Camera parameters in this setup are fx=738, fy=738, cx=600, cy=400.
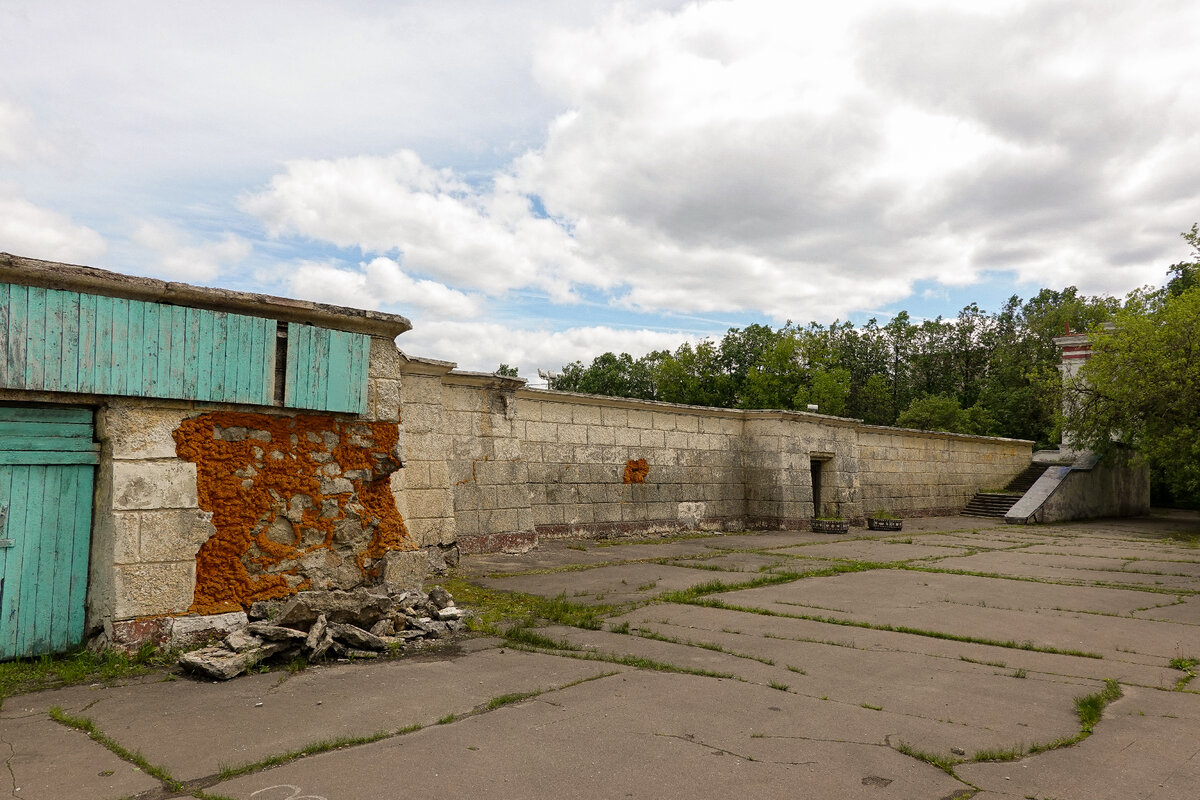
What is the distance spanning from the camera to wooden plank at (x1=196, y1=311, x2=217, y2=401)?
5332 mm

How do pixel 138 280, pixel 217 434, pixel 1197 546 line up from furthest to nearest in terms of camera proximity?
pixel 1197 546 → pixel 217 434 → pixel 138 280

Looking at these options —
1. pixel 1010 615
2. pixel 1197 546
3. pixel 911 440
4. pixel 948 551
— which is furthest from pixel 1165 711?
pixel 911 440

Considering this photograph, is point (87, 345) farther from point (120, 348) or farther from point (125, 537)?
point (125, 537)

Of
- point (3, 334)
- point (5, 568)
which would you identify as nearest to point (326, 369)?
point (3, 334)

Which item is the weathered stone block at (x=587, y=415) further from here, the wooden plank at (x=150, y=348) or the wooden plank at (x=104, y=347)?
the wooden plank at (x=104, y=347)

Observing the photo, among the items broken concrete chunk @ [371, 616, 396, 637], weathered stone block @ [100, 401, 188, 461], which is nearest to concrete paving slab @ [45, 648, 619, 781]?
broken concrete chunk @ [371, 616, 396, 637]

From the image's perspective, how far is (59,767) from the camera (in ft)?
10.5

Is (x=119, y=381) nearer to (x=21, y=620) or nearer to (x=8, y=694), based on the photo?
(x=21, y=620)

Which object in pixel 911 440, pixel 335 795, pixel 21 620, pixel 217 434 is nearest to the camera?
pixel 335 795

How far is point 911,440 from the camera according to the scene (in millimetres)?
19828

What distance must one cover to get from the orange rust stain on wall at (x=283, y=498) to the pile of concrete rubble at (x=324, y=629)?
306mm

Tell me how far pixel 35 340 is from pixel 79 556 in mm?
1493

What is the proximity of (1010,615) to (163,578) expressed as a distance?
702 cm

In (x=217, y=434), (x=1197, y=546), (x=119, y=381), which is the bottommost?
(x=1197, y=546)
